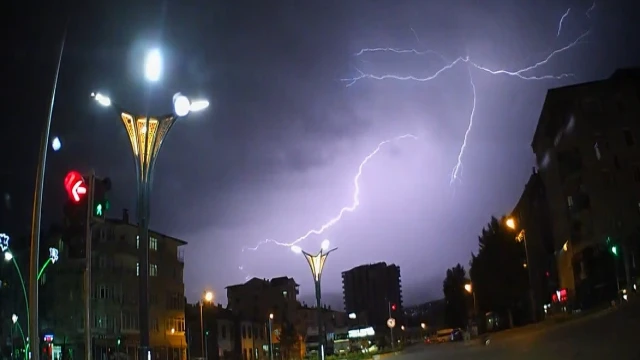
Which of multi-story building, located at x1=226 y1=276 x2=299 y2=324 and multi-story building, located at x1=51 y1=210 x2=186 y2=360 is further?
multi-story building, located at x1=226 y1=276 x2=299 y2=324

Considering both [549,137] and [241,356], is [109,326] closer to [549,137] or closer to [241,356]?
[241,356]

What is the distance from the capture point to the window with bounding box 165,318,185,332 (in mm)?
70438

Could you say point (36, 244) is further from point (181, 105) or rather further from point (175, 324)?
point (175, 324)

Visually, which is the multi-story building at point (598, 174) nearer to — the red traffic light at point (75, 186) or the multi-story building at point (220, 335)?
the multi-story building at point (220, 335)

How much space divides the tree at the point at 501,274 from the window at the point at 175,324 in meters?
34.1

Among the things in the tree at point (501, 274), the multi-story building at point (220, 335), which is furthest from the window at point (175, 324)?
the tree at point (501, 274)

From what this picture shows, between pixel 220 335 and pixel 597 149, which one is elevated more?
pixel 597 149

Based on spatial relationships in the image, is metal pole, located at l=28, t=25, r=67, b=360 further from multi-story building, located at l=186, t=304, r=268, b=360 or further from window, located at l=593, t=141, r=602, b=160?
multi-story building, located at l=186, t=304, r=268, b=360

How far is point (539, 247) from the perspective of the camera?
88.8m

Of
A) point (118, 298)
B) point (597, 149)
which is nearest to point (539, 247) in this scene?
point (597, 149)

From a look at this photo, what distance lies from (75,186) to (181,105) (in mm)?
3710

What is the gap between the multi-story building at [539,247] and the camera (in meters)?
81.9

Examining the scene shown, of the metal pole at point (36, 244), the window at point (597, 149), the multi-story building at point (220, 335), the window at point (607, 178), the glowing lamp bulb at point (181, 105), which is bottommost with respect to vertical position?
the multi-story building at point (220, 335)

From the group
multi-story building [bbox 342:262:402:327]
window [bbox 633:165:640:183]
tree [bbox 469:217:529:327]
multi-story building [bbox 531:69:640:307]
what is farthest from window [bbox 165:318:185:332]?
multi-story building [bbox 342:262:402:327]
